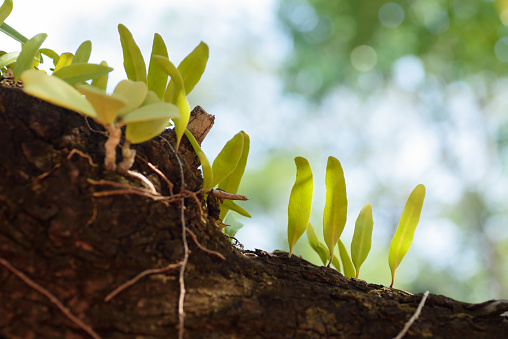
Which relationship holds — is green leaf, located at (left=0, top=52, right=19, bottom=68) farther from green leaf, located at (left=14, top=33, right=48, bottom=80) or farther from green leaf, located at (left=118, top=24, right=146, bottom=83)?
green leaf, located at (left=118, top=24, right=146, bottom=83)

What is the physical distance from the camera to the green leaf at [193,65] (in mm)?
763

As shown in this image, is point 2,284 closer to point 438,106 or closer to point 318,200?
point 318,200

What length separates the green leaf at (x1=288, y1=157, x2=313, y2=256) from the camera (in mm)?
890

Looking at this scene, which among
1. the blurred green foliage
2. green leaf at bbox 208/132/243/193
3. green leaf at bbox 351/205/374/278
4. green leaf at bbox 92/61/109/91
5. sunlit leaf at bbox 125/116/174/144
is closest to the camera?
sunlit leaf at bbox 125/116/174/144

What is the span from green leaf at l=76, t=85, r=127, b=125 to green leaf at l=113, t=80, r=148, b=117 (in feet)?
0.07

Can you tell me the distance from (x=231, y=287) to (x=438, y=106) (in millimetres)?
6903

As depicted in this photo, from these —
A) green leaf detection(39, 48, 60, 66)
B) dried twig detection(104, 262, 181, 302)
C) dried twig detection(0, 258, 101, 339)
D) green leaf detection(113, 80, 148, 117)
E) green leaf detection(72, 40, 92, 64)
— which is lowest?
dried twig detection(0, 258, 101, 339)

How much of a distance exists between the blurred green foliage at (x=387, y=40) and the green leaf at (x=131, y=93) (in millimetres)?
6650

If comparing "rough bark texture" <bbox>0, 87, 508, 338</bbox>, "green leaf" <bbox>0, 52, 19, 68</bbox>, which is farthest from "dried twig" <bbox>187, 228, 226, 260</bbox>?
"green leaf" <bbox>0, 52, 19, 68</bbox>

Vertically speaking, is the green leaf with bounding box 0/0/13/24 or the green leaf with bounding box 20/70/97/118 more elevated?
the green leaf with bounding box 0/0/13/24

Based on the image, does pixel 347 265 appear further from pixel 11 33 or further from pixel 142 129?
pixel 11 33

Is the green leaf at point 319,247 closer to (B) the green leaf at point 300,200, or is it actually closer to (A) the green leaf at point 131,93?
(B) the green leaf at point 300,200

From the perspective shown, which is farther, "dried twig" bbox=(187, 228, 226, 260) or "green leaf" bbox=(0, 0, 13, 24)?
"green leaf" bbox=(0, 0, 13, 24)

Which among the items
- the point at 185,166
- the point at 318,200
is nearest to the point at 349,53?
the point at 318,200
